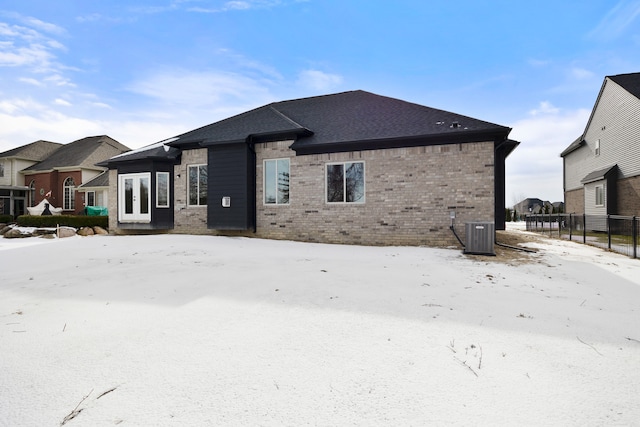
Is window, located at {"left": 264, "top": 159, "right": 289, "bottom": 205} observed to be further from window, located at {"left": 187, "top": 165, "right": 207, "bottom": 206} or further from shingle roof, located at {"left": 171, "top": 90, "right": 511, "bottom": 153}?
window, located at {"left": 187, "top": 165, "right": 207, "bottom": 206}

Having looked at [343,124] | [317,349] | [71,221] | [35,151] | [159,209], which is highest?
[35,151]

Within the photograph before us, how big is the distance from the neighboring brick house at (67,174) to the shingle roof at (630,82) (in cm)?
3922

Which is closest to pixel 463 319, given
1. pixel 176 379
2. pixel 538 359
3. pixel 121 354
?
pixel 538 359

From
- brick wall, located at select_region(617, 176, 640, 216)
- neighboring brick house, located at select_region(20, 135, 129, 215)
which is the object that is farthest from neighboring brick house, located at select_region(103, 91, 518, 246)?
neighboring brick house, located at select_region(20, 135, 129, 215)

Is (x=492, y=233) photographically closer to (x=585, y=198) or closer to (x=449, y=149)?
(x=449, y=149)

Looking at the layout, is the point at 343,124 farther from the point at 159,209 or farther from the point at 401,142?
the point at 159,209

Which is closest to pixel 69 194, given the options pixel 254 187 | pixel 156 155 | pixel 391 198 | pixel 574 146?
pixel 156 155

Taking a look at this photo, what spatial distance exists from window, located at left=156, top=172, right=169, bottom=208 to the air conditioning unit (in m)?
12.2

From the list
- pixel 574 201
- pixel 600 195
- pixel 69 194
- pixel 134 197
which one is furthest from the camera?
pixel 69 194

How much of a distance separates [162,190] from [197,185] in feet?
5.94

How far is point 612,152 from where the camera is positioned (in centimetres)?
1822

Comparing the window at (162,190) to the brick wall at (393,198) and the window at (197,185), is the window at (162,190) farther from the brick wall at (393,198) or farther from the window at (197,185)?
the brick wall at (393,198)

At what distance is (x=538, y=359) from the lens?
2816mm

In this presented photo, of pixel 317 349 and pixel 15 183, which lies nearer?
pixel 317 349
